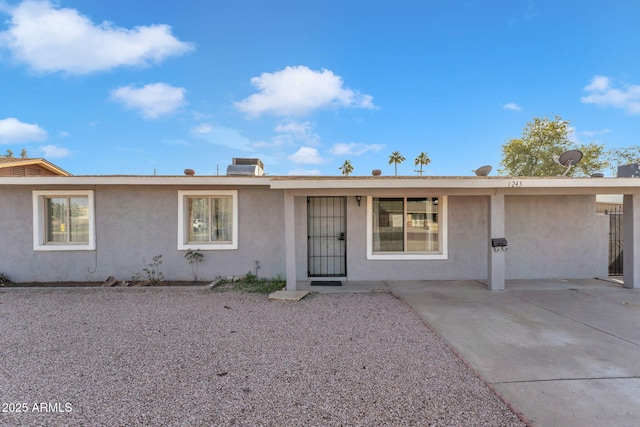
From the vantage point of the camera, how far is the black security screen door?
300 inches

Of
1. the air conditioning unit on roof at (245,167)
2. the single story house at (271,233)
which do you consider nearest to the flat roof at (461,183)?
the single story house at (271,233)

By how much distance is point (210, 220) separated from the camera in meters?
7.50

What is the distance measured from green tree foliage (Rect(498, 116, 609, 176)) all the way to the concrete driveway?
66.5ft

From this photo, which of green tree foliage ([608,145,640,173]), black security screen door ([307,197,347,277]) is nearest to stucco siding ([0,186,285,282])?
black security screen door ([307,197,347,277])

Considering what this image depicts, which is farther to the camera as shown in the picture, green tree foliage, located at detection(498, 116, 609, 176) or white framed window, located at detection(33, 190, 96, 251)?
green tree foliage, located at detection(498, 116, 609, 176)

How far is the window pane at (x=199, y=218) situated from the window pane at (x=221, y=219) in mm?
174

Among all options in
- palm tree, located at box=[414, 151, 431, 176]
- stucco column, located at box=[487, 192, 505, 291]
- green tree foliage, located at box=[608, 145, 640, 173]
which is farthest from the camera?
palm tree, located at box=[414, 151, 431, 176]

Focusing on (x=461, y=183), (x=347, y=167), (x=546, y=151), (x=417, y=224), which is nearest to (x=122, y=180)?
(x=417, y=224)

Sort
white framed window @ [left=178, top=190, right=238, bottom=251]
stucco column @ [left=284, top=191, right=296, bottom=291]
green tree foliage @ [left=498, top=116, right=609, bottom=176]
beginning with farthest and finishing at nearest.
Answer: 1. green tree foliage @ [left=498, top=116, right=609, bottom=176]
2. white framed window @ [left=178, top=190, right=238, bottom=251]
3. stucco column @ [left=284, top=191, right=296, bottom=291]

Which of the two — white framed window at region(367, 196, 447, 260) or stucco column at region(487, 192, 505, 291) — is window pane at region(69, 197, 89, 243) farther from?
stucco column at region(487, 192, 505, 291)

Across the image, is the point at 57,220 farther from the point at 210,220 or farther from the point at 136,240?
the point at 210,220

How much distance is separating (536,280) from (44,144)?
22.1m

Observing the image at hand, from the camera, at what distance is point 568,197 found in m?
7.48

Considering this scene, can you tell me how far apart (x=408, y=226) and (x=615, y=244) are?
5874 millimetres
